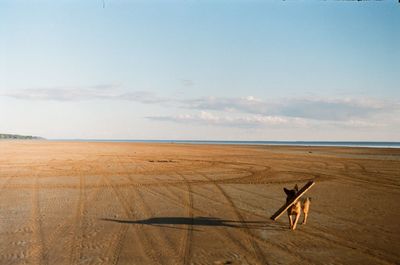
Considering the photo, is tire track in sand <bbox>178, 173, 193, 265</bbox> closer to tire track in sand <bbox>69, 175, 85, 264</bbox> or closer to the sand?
the sand

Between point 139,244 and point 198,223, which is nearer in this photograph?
point 139,244

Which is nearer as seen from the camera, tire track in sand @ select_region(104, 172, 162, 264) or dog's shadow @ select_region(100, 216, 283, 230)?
tire track in sand @ select_region(104, 172, 162, 264)

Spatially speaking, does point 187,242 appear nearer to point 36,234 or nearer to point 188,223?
point 188,223

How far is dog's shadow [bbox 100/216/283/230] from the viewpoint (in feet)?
30.8

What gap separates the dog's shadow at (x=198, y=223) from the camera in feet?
30.8

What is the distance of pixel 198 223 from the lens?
9703mm

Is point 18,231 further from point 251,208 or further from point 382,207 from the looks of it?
point 382,207

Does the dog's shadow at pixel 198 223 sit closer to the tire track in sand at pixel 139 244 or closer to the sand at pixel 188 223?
the sand at pixel 188 223

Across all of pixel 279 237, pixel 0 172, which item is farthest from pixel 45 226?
pixel 0 172

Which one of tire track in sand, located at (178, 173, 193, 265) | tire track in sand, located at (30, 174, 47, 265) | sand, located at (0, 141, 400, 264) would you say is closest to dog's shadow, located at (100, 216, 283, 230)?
sand, located at (0, 141, 400, 264)

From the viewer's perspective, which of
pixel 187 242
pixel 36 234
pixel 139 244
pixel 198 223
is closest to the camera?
pixel 139 244

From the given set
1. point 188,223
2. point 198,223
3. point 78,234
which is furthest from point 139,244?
point 198,223

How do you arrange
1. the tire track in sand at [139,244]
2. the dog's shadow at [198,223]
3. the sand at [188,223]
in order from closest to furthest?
1. the tire track in sand at [139,244]
2. the sand at [188,223]
3. the dog's shadow at [198,223]

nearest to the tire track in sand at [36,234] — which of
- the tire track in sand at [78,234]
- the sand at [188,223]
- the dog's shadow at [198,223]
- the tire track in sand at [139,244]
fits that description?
the sand at [188,223]
